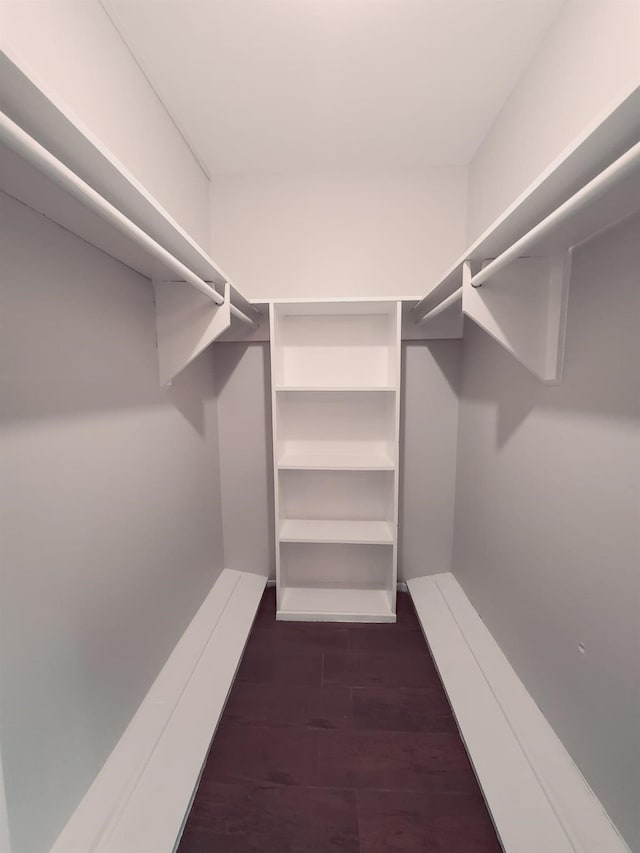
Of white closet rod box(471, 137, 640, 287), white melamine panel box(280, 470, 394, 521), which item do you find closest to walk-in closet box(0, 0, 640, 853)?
white closet rod box(471, 137, 640, 287)

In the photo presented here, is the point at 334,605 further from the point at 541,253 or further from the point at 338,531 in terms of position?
the point at 541,253

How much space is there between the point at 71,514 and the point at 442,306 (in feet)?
4.69

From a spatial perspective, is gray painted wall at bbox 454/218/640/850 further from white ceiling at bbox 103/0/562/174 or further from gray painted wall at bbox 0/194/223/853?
gray painted wall at bbox 0/194/223/853

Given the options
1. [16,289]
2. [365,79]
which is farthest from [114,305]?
[365,79]

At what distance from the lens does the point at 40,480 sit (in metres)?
0.81

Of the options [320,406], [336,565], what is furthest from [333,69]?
[336,565]

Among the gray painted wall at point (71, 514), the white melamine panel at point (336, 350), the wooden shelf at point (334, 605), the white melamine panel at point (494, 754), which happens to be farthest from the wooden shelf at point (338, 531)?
the white melamine panel at point (336, 350)

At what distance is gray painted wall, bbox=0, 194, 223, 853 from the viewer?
75 centimetres

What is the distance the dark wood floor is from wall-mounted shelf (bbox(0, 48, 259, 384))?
1317mm

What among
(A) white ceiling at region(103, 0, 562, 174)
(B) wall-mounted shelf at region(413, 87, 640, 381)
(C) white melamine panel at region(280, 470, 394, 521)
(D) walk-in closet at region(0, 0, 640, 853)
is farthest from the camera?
(C) white melamine panel at region(280, 470, 394, 521)

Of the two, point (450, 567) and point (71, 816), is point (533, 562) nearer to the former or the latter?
point (450, 567)

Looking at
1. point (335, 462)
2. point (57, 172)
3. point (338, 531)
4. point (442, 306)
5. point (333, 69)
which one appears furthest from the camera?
point (338, 531)

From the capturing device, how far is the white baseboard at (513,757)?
2.88ft

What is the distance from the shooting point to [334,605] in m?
1.82
